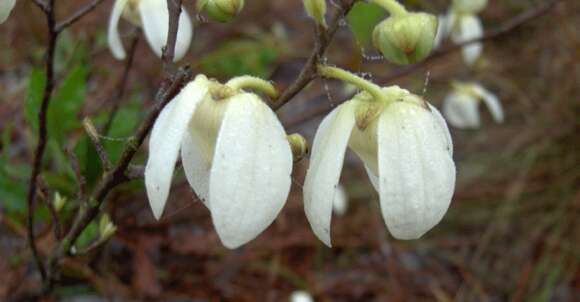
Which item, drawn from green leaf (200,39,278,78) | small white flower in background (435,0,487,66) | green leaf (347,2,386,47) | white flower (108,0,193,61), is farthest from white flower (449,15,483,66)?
white flower (108,0,193,61)

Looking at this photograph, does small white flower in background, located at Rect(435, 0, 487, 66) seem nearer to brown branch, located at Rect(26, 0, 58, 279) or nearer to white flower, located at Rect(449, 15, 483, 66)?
white flower, located at Rect(449, 15, 483, 66)

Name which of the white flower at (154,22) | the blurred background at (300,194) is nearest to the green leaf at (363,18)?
the blurred background at (300,194)

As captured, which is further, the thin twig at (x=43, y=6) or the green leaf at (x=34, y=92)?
the green leaf at (x=34, y=92)

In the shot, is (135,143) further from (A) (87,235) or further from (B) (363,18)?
(B) (363,18)

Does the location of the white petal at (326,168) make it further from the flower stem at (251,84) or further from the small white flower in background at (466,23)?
the small white flower in background at (466,23)

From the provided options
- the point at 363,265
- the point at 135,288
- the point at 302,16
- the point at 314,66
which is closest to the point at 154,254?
the point at 135,288

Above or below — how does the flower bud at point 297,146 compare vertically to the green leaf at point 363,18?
above
